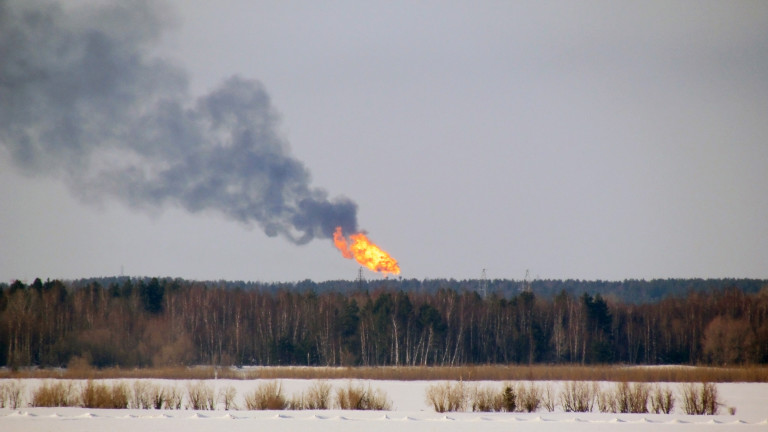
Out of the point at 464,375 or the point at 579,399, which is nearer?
the point at 579,399

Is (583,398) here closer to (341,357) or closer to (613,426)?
(613,426)

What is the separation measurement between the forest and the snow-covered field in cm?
3624

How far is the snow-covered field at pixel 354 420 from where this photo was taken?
2700cm

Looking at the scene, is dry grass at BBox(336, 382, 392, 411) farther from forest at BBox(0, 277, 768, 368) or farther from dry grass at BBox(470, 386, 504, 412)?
A: forest at BBox(0, 277, 768, 368)

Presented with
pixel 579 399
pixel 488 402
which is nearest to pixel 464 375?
pixel 579 399

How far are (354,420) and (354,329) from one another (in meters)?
44.1

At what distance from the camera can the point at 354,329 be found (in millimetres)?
73062

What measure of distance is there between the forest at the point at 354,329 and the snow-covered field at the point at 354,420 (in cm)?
3624

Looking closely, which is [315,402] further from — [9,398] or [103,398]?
[9,398]

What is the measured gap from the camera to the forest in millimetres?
68688

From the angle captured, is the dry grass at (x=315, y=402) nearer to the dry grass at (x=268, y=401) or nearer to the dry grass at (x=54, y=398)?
the dry grass at (x=268, y=401)

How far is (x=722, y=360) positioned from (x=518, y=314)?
16530 millimetres

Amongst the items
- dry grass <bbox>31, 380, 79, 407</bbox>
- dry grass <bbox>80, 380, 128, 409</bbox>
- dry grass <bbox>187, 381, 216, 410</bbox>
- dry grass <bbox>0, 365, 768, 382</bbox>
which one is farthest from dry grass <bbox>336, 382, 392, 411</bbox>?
dry grass <bbox>0, 365, 768, 382</bbox>

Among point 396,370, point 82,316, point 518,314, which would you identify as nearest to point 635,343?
point 518,314
